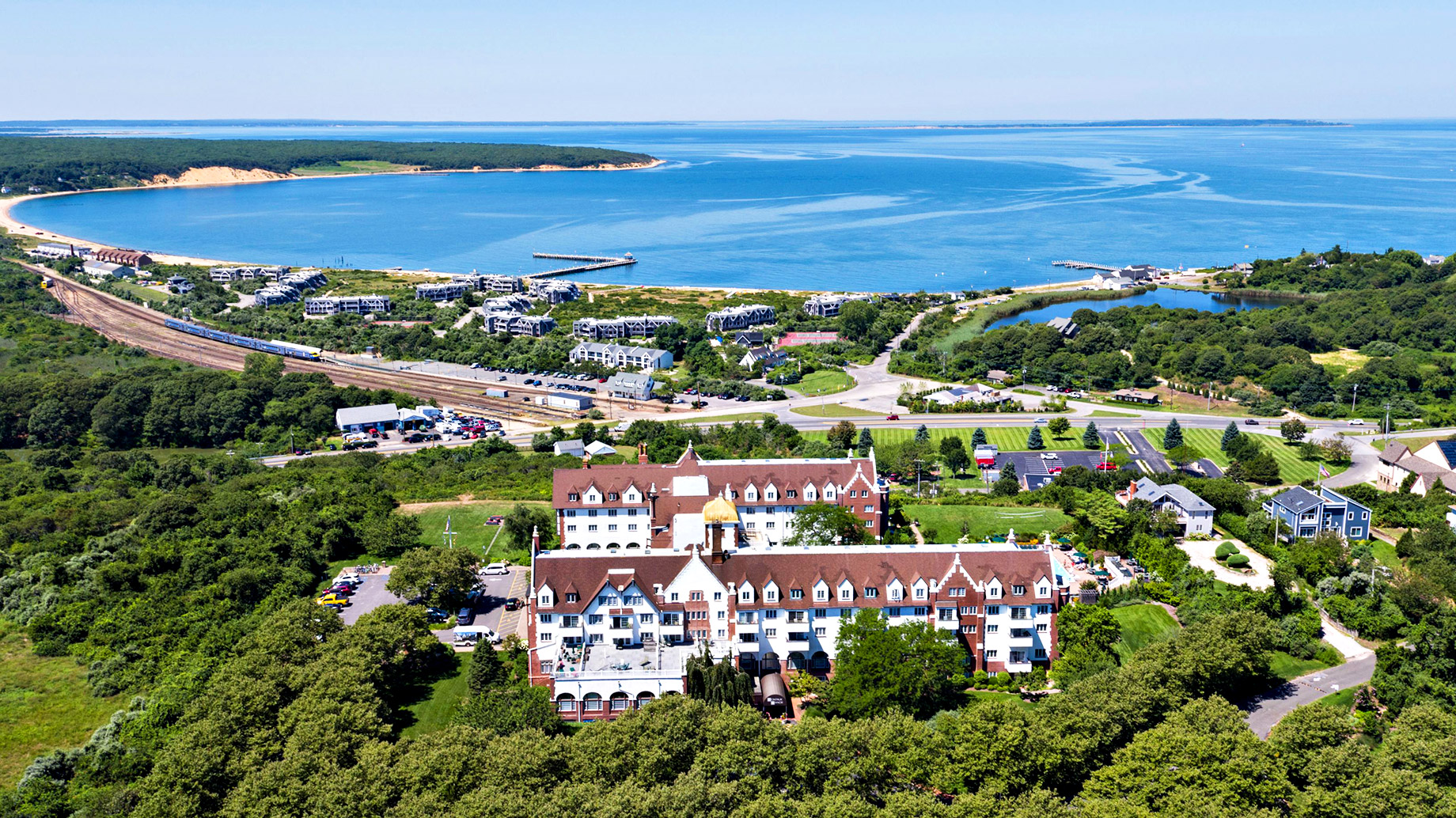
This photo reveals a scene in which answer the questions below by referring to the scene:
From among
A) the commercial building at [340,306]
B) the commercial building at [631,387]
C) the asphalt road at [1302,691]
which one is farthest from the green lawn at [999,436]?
the commercial building at [340,306]

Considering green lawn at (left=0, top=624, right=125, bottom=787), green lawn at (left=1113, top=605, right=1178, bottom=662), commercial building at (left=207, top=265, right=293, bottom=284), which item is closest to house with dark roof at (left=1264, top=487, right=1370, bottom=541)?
green lawn at (left=1113, top=605, right=1178, bottom=662)

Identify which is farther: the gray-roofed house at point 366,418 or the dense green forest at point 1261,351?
the dense green forest at point 1261,351

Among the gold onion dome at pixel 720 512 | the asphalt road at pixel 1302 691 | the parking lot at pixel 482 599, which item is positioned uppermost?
the gold onion dome at pixel 720 512

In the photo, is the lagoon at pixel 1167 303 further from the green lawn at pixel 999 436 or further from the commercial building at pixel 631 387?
the commercial building at pixel 631 387

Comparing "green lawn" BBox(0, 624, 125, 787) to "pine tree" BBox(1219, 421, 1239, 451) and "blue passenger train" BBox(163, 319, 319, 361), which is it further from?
"pine tree" BBox(1219, 421, 1239, 451)

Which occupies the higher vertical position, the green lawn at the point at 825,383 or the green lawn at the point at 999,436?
the green lawn at the point at 999,436

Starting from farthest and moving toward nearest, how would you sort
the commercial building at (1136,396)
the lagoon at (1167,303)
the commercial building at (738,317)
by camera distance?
the lagoon at (1167,303)
the commercial building at (738,317)
the commercial building at (1136,396)

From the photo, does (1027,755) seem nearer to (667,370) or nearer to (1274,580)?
(1274,580)
